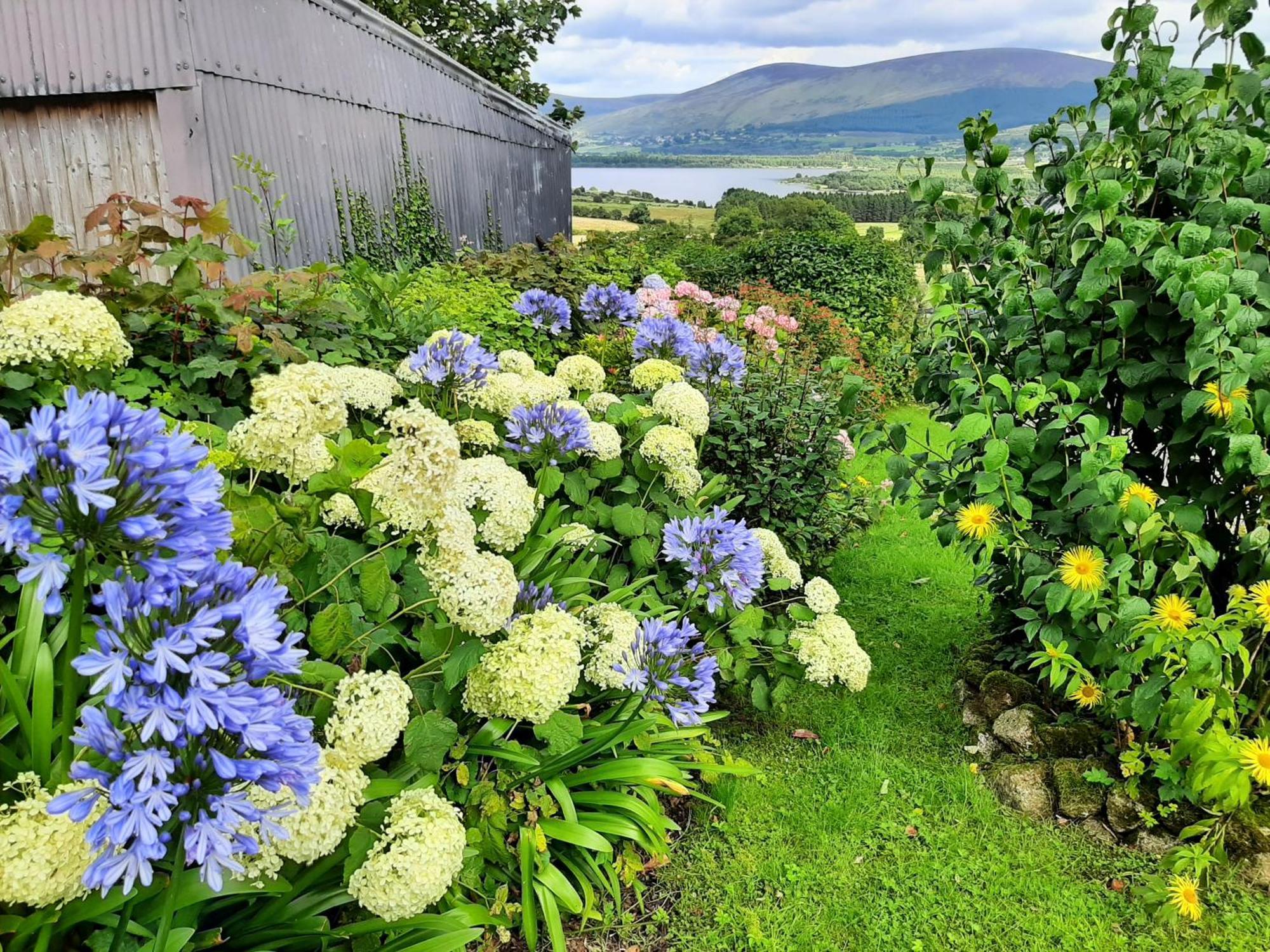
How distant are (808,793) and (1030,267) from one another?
6.65 feet

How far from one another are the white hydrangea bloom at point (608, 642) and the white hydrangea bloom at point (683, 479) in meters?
0.74

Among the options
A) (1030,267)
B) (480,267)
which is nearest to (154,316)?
(1030,267)

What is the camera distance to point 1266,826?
2.47m

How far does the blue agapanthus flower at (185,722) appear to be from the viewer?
96 centimetres

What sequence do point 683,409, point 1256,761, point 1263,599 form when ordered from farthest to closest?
1. point 683,409
2. point 1263,599
3. point 1256,761

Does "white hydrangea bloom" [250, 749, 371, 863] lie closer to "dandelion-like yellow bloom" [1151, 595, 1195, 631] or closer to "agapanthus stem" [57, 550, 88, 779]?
"agapanthus stem" [57, 550, 88, 779]

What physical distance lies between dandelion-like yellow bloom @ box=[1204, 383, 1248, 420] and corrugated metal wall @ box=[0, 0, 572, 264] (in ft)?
17.8

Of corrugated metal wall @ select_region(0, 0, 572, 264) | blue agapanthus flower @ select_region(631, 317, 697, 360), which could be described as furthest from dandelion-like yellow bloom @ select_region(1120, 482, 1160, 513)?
corrugated metal wall @ select_region(0, 0, 572, 264)

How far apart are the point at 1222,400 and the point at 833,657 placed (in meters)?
1.42

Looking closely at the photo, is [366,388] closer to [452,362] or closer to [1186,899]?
[452,362]

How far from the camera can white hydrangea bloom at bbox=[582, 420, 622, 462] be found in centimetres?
296

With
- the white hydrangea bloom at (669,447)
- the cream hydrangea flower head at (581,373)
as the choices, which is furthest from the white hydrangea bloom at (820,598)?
the cream hydrangea flower head at (581,373)

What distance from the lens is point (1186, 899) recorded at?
2186mm

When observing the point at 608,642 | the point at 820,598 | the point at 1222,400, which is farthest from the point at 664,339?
the point at 1222,400
